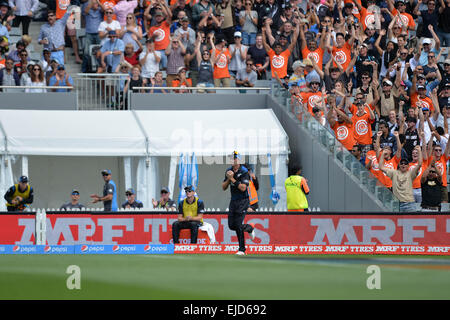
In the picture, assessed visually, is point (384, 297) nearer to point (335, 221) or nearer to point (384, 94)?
point (335, 221)

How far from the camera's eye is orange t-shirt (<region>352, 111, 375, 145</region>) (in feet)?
78.0

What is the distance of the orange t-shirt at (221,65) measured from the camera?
25625 millimetres

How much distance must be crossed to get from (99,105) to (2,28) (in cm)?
327

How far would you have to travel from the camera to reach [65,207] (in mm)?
21500

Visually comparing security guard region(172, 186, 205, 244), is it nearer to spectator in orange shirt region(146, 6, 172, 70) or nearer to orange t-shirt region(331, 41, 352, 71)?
spectator in orange shirt region(146, 6, 172, 70)

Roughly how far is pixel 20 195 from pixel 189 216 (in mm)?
4308

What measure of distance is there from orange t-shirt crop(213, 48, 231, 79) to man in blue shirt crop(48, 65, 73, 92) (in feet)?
12.2

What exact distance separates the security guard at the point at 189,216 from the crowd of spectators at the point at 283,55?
5097mm

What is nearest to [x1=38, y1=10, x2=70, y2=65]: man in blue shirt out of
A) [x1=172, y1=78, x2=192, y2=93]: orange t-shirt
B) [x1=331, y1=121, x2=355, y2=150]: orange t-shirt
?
[x1=172, y1=78, x2=192, y2=93]: orange t-shirt

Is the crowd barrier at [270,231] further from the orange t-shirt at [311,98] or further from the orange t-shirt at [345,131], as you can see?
the orange t-shirt at [311,98]

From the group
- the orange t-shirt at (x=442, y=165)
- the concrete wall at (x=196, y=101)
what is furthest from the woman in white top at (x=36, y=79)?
the orange t-shirt at (x=442, y=165)

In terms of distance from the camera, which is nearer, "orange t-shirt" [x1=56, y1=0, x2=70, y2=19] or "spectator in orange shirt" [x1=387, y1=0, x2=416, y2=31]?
"orange t-shirt" [x1=56, y1=0, x2=70, y2=19]

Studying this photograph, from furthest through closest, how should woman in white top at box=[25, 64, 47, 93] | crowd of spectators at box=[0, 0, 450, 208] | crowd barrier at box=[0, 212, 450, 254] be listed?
woman in white top at box=[25, 64, 47, 93] < crowd of spectators at box=[0, 0, 450, 208] < crowd barrier at box=[0, 212, 450, 254]
